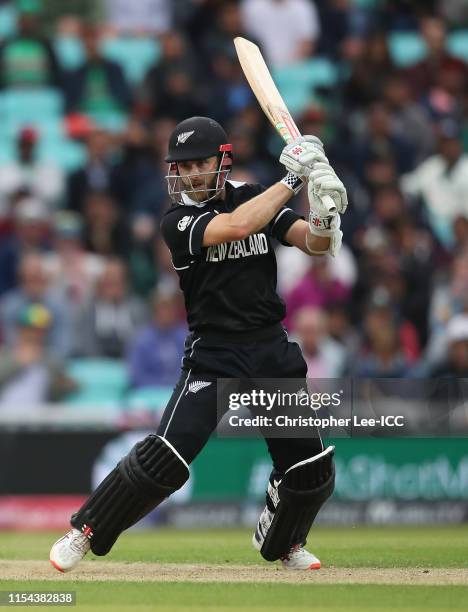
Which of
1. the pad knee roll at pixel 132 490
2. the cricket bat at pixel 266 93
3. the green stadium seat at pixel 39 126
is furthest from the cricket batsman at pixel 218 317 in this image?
the green stadium seat at pixel 39 126

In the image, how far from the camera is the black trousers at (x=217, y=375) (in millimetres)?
6684

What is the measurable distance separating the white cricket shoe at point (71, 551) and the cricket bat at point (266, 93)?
212 centimetres

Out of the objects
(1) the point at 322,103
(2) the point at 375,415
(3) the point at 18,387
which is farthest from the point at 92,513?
(1) the point at 322,103

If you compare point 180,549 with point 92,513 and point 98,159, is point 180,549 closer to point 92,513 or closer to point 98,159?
point 92,513

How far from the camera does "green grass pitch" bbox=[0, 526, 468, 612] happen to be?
6008 millimetres

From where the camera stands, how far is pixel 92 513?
22.2ft

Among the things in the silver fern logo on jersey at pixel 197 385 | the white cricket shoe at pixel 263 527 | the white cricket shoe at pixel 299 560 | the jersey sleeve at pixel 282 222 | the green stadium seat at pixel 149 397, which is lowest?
the green stadium seat at pixel 149 397

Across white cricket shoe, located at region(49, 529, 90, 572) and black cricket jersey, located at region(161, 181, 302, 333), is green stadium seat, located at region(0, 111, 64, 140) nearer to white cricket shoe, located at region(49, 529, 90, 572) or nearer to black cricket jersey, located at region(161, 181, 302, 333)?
black cricket jersey, located at region(161, 181, 302, 333)

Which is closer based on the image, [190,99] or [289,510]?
[289,510]

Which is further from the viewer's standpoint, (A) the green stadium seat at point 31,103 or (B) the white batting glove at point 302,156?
(A) the green stadium seat at point 31,103

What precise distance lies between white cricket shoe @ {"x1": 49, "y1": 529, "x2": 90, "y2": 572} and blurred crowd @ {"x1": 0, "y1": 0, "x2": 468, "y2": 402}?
4492 mm

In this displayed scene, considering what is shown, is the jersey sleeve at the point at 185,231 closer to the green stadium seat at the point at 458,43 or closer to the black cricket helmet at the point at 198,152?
the black cricket helmet at the point at 198,152

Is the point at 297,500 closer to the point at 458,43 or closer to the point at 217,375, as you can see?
the point at 217,375

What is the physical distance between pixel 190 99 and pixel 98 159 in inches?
48.1
